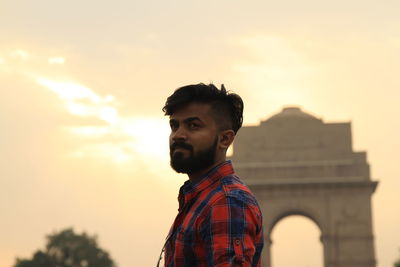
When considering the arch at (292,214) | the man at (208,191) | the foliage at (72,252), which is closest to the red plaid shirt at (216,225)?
the man at (208,191)

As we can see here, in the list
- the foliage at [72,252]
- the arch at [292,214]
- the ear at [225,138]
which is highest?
the foliage at [72,252]

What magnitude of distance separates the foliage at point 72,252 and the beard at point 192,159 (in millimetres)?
62223

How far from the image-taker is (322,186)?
174ft

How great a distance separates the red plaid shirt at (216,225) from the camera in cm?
310

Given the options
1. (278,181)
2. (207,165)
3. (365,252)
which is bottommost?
(207,165)

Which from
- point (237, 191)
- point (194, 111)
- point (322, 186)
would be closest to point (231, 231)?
point (237, 191)

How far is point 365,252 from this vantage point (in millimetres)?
52375

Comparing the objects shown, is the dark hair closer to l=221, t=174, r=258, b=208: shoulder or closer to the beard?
the beard

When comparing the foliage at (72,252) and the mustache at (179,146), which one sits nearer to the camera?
the mustache at (179,146)

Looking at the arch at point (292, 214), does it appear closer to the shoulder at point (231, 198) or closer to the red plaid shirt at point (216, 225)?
the red plaid shirt at point (216, 225)

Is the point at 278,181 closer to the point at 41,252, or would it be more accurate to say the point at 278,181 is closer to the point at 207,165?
the point at 41,252

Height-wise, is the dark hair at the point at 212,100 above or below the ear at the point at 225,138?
above

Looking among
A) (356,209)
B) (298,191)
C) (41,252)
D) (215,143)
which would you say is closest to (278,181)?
(298,191)

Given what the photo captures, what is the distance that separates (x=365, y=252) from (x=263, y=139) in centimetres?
870
